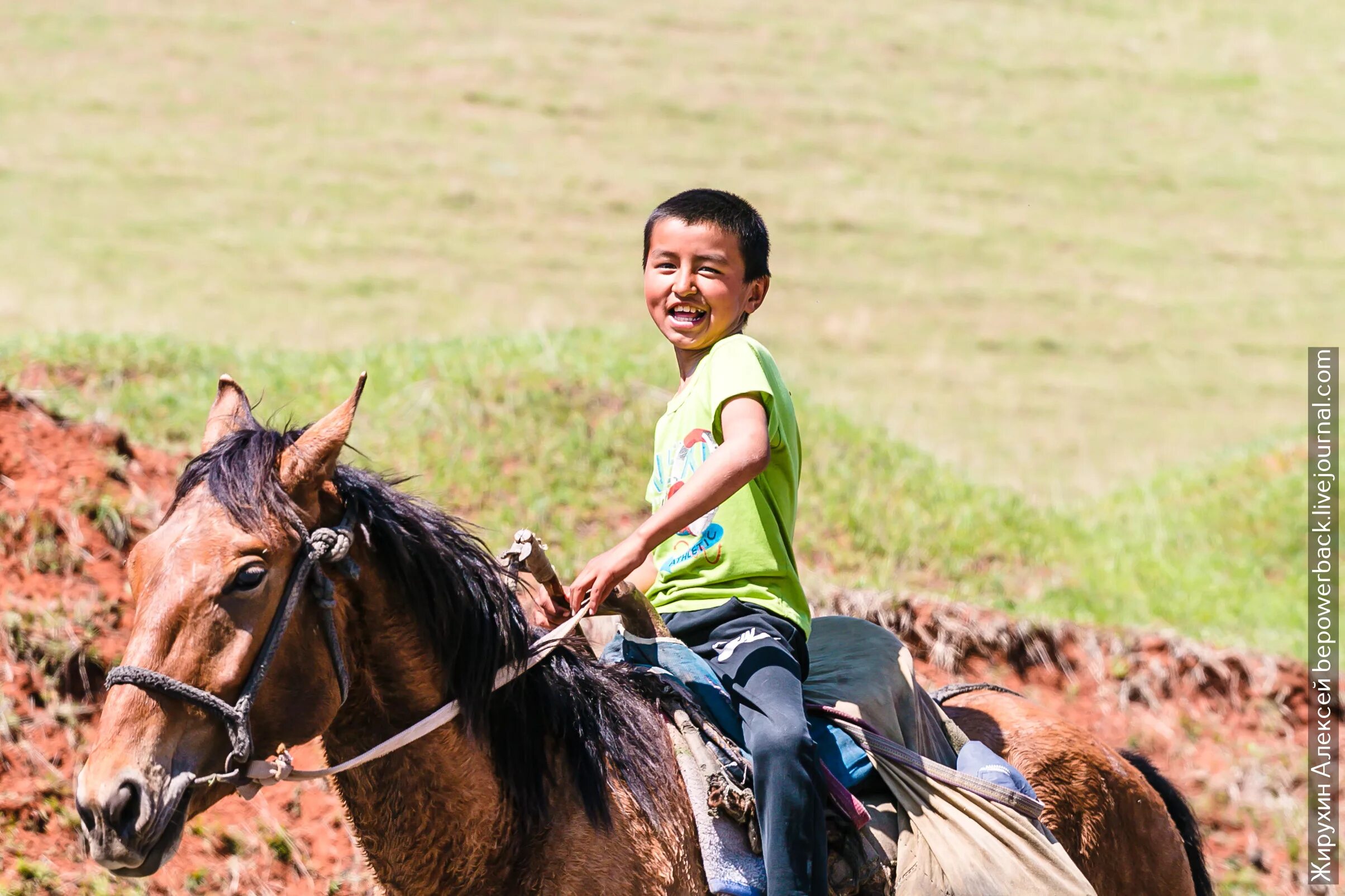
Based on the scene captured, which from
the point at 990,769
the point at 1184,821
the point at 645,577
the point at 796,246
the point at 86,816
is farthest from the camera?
the point at 796,246

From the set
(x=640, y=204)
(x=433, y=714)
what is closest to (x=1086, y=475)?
(x=640, y=204)

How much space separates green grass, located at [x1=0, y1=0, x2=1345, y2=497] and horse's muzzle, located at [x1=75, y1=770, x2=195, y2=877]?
9.32 m

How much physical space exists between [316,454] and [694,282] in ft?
4.47

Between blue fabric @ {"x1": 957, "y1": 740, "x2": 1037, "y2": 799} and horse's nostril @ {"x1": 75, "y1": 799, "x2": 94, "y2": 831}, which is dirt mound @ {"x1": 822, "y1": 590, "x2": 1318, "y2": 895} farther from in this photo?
horse's nostril @ {"x1": 75, "y1": 799, "x2": 94, "y2": 831}

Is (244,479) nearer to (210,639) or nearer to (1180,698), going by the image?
(210,639)

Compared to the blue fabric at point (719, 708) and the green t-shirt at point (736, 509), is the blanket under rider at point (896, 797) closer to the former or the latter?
the blue fabric at point (719, 708)

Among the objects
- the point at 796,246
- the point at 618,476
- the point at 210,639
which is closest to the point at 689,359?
the point at 210,639

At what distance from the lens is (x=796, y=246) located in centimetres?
2238

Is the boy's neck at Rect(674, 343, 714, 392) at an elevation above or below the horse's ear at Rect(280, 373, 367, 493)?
above

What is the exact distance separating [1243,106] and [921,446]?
19.7 meters

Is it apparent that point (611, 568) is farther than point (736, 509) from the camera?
No

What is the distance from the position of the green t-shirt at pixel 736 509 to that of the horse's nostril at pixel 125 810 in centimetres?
159

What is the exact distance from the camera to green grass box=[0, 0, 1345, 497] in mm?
17562

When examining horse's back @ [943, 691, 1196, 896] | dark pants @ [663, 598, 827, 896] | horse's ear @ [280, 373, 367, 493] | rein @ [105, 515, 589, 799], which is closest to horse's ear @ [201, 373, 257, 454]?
horse's ear @ [280, 373, 367, 493]
